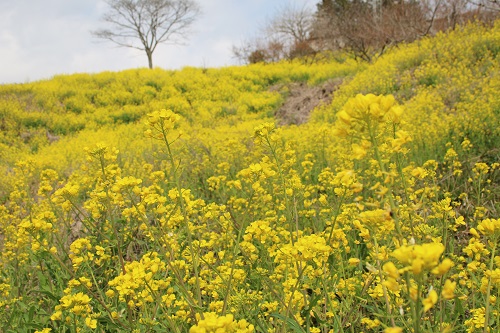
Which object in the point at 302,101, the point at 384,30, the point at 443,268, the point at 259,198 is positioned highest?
the point at 384,30

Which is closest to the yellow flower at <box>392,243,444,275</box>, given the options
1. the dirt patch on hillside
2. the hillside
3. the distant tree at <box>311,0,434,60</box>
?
the hillside

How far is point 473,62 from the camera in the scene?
319 inches

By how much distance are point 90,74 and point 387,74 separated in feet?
36.4

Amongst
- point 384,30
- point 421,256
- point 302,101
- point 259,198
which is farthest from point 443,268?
point 384,30

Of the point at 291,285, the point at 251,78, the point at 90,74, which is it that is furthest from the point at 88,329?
the point at 90,74

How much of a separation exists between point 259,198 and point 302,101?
9.34 meters

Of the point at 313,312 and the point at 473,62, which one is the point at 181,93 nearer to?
the point at 473,62

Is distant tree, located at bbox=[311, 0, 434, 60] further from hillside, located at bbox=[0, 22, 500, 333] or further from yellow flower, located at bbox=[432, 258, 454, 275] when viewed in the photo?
yellow flower, located at bbox=[432, 258, 454, 275]

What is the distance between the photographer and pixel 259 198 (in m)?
2.10

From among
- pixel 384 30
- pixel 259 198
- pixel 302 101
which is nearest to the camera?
pixel 259 198

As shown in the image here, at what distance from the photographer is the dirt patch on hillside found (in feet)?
32.6

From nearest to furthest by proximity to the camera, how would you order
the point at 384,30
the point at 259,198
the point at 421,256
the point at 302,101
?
1. the point at 421,256
2. the point at 259,198
3. the point at 302,101
4. the point at 384,30

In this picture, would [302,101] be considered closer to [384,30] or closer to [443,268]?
[384,30]

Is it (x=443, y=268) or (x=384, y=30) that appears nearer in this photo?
(x=443, y=268)
